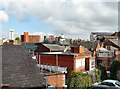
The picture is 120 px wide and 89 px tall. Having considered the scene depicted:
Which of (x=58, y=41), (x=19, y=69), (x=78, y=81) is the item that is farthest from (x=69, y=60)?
(x=58, y=41)

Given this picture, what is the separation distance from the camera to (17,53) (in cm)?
1408

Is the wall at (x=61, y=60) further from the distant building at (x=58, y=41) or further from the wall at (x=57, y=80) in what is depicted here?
the distant building at (x=58, y=41)

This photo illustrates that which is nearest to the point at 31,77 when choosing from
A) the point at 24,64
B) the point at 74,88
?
the point at 24,64

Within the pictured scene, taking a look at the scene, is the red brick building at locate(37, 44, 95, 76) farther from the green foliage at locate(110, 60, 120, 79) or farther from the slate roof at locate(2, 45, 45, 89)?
the slate roof at locate(2, 45, 45, 89)

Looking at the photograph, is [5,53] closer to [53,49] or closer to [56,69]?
[56,69]

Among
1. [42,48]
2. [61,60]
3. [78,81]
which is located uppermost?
[42,48]

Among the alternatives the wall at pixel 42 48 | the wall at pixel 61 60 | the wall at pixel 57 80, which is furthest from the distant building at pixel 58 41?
the wall at pixel 57 80

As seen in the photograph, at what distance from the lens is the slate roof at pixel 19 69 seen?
12.2m

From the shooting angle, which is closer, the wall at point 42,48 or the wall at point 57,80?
the wall at point 57,80

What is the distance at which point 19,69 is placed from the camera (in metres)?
12.9

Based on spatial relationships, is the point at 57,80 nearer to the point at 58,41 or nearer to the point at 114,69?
the point at 114,69

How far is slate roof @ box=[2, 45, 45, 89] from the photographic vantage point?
12156 mm

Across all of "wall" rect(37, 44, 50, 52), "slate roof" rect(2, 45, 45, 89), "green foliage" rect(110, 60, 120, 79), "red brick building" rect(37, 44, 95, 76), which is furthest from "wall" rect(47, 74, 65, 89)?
"wall" rect(37, 44, 50, 52)

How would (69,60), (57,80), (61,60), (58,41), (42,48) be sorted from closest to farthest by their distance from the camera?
(57,80), (69,60), (61,60), (42,48), (58,41)
